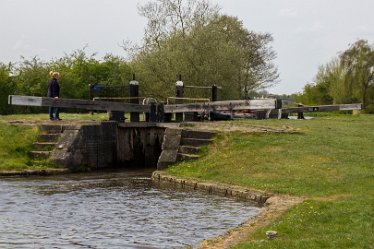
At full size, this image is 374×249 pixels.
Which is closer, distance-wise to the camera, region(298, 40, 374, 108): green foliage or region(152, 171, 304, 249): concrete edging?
region(152, 171, 304, 249): concrete edging

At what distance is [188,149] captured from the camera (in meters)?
23.0

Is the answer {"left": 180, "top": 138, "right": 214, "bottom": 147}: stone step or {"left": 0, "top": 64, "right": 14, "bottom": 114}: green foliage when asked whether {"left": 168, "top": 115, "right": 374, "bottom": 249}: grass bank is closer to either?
{"left": 180, "top": 138, "right": 214, "bottom": 147}: stone step

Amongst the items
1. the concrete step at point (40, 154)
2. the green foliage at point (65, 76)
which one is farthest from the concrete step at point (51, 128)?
the green foliage at point (65, 76)

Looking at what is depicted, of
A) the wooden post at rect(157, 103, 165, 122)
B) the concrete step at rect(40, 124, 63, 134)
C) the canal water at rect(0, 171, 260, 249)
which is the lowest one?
Answer: the canal water at rect(0, 171, 260, 249)

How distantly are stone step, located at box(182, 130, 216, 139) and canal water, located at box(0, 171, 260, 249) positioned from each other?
394 cm

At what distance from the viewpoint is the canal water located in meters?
11.8

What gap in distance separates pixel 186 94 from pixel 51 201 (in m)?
29.1

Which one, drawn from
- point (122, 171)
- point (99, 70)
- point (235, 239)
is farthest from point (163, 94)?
point (235, 239)

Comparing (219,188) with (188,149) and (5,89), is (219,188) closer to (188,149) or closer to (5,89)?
(188,149)

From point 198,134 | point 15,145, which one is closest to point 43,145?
point 15,145

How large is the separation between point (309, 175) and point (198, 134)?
265 inches

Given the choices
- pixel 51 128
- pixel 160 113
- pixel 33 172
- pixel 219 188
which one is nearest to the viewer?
pixel 219 188

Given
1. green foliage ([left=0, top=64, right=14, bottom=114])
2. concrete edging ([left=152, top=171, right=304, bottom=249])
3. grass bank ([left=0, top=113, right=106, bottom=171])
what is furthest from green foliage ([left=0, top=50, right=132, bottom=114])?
concrete edging ([left=152, top=171, right=304, bottom=249])

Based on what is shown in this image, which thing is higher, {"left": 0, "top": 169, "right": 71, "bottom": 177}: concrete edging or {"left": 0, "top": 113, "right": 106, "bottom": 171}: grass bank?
{"left": 0, "top": 113, "right": 106, "bottom": 171}: grass bank
